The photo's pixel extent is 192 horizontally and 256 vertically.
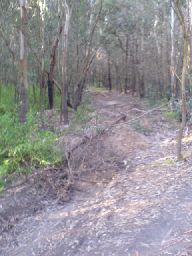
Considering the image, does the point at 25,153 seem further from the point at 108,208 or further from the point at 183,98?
the point at 183,98

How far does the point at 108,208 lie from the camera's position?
736 cm

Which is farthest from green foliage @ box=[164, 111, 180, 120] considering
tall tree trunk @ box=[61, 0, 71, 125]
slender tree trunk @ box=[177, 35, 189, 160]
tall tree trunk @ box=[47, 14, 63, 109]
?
slender tree trunk @ box=[177, 35, 189, 160]

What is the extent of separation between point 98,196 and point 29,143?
93.4 inches

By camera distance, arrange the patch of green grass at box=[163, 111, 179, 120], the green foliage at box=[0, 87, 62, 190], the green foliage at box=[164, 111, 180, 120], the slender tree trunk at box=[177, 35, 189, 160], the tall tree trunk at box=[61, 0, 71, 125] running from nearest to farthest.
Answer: the slender tree trunk at box=[177, 35, 189, 160] < the green foliage at box=[0, 87, 62, 190] < the tall tree trunk at box=[61, 0, 71, 125] < the green foliage at box=[164, 111, 180, 120] < the patch of green grass at box=[163, 111, 179, 120]

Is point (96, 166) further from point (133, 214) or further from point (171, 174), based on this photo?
point (133, 214)

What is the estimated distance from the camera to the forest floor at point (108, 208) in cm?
614

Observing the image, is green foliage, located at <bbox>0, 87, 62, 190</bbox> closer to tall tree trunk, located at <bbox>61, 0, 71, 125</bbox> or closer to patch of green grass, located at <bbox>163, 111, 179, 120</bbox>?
tall tree trunk, located at <bbox>61, 0, 71, 125</bbox>

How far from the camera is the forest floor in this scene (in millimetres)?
6135

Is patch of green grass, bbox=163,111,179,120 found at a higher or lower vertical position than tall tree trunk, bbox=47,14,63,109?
lower

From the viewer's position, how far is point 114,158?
1021 cm

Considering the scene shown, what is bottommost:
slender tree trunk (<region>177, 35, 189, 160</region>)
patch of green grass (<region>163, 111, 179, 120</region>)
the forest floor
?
the forest floor

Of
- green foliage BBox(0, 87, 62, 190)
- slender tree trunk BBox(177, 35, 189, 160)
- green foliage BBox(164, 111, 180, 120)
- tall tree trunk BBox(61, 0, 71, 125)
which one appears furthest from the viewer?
green foliage BBox(164, 111, 180, 120)

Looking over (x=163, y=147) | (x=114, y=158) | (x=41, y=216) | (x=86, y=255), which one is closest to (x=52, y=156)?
(x=114, y=158)

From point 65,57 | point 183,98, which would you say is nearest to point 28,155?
point 183,98
